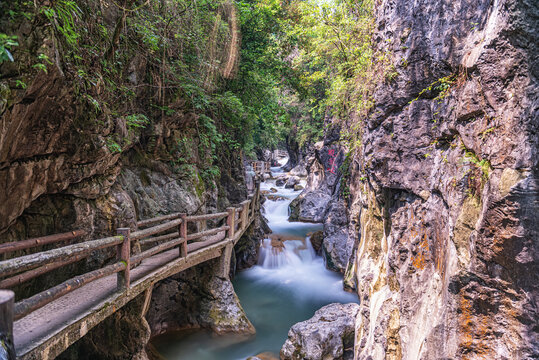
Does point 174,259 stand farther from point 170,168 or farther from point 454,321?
point 454,321

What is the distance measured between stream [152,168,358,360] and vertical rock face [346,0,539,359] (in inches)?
124

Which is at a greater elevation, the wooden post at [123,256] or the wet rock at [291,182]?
the wooden post at [123,256]

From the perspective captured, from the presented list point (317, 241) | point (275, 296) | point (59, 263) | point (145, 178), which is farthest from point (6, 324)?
point (317, 241)

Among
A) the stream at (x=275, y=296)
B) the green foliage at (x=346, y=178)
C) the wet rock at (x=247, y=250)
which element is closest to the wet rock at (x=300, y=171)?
the stream at (x=275, y=296)

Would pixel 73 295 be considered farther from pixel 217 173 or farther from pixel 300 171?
pixel 300 171

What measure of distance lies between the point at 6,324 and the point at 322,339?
5894mm

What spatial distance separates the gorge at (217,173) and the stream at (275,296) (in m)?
0.07

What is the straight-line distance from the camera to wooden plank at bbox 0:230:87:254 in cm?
318

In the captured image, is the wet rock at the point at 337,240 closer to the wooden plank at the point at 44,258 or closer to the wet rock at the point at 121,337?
the wet rock at the point at 121,337

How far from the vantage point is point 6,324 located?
53.6 inches

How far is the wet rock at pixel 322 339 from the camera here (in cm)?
587

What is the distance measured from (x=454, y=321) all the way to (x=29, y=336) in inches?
166

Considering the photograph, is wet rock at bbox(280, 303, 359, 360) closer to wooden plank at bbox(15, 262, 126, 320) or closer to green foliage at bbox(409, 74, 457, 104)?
wooden plank at bbox(15, 262, 126, 320)

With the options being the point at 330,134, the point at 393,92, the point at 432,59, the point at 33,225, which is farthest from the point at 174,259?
the point at 330,134
